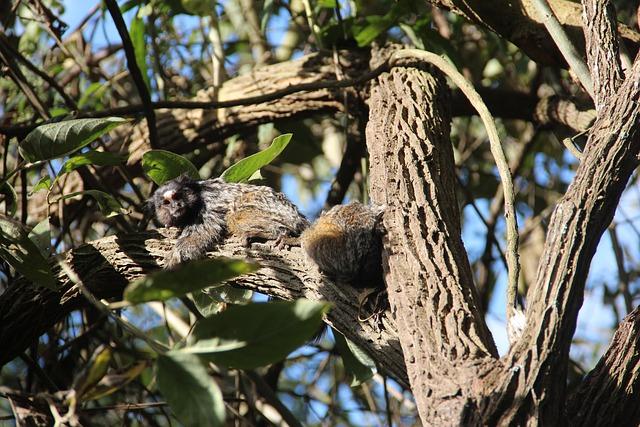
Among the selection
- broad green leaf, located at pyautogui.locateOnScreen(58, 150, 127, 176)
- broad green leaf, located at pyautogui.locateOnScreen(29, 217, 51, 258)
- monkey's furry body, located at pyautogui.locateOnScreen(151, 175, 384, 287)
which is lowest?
broad green leaf, located at pyautogui.locateOnScreen(29, 217, 51, 258)

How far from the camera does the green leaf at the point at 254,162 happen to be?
11.7ft

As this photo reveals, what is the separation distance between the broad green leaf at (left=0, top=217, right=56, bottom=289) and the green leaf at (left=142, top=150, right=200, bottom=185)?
79 cm

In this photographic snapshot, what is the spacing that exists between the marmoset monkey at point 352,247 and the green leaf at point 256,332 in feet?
3.26

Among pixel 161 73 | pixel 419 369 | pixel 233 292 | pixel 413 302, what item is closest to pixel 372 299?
pixel 413 302

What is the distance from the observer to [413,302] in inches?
107

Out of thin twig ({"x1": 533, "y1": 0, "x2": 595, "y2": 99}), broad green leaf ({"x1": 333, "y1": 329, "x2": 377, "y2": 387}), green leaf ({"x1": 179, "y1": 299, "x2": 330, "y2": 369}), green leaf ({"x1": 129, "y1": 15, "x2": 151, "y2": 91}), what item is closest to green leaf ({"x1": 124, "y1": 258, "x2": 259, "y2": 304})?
green leaf ({"x1": 179, "y1": 299, "x2": 330, "y2": 369})

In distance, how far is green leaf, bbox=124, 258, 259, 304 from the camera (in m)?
2.01

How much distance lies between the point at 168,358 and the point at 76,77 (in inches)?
177

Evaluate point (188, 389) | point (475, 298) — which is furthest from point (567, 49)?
point (188, 389)

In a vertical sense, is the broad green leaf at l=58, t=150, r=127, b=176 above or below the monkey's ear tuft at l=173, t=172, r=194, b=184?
below

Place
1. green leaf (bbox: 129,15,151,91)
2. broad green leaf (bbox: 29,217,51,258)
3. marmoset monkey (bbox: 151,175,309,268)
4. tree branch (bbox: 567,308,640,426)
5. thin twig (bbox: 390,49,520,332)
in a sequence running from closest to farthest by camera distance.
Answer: tree branch (bbox: 567,308,640,426) < thin twig (bbox: 390,49,520,332) < broad green leaf (bbox: 29,217,51,258) < marmoset monkey (bbox: 151,175,309,268) < green leaf (bbox: 129,15,151,91)

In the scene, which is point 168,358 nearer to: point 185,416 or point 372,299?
point 185,416

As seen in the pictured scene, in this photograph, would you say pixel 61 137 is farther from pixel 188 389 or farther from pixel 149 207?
pixel 188 389

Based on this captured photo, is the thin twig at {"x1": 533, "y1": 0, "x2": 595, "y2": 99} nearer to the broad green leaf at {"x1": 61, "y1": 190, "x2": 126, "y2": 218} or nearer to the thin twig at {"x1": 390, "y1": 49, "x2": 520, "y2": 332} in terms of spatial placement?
the thin twig at {"x1": 390, "y1": 49, "x2": 520, "y2": 332}
